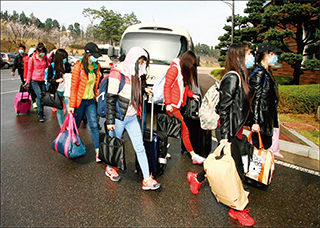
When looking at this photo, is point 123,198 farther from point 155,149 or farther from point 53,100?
point 53,100

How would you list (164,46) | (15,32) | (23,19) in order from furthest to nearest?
(23,19)
(15,32)
(164,46)

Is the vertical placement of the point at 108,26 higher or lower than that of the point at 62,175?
higher

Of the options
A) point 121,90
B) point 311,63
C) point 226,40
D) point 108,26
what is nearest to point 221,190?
point 121,90

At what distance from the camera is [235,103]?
3113mm

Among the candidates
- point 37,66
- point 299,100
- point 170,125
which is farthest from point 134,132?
point 299,100

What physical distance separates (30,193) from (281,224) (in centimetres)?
313

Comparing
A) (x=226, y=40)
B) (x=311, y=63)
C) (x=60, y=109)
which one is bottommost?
(x=60, y=109)

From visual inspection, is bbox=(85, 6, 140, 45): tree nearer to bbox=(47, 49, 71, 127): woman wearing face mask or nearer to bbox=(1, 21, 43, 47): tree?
bbox=(1, 21, 43, 47): tree

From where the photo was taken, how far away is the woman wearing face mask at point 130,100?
143 inches

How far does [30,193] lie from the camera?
3.79 m

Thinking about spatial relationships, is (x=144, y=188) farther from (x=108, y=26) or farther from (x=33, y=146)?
(x=108, y=26)

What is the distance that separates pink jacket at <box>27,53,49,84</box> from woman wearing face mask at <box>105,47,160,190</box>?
4354 millimetres

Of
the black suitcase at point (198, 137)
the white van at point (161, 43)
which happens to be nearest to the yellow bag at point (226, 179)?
the black suitcase at point (198, 137)

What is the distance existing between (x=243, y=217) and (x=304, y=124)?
5.50m
